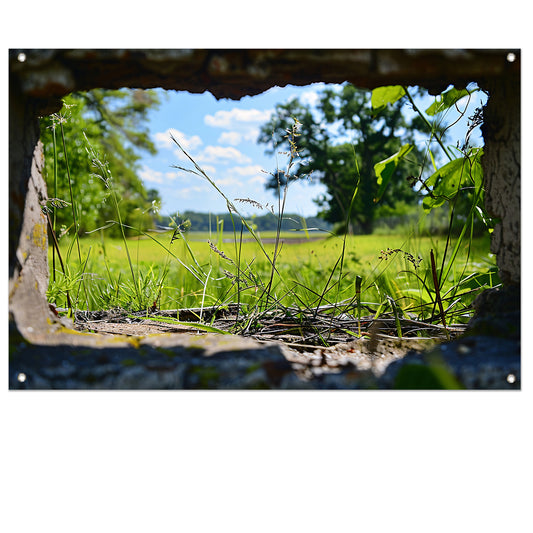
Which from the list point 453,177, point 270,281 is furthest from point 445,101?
point 270,281

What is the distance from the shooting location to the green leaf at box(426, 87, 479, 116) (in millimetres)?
1373

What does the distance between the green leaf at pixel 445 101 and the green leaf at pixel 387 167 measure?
0.45ft

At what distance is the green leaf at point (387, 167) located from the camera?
145 cm

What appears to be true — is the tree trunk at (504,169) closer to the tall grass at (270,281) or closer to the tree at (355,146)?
the tall grass at (270,281)

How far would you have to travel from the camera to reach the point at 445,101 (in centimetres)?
140

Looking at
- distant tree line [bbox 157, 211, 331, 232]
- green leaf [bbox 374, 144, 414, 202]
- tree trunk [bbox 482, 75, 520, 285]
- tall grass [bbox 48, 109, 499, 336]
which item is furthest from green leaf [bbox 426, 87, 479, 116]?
distant tree line [bbox 157, 211, 331, 232]

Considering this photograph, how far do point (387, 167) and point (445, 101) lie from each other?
28cm

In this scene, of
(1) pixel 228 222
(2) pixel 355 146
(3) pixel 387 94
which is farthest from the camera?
→ (2) pixel 355 146

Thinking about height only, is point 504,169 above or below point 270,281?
above

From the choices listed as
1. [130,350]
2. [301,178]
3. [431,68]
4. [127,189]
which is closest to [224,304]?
[301,178]

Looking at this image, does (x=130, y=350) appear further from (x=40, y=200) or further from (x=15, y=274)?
(x=40, y=200)

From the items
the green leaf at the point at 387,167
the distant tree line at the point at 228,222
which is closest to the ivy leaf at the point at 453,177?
the green leaf at the point at 387,167

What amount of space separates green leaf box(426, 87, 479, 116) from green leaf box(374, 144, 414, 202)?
0.14 m

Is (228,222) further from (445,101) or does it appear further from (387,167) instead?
(445,101)
